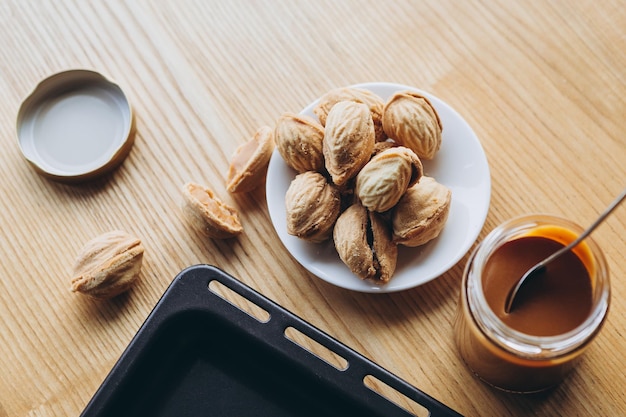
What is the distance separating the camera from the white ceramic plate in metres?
0.78

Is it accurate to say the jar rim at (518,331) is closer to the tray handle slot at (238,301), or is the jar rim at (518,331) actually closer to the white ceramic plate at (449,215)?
the white ceramic plate at (449,215)

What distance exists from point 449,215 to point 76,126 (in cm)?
47

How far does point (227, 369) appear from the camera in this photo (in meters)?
0.80

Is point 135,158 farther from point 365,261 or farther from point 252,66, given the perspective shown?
point 365,261

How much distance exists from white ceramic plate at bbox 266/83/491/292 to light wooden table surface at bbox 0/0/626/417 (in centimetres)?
4

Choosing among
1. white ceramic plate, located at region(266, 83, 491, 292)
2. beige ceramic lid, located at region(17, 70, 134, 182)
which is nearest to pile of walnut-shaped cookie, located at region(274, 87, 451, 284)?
white ceramic plate, located at region(266, 83, 491, 292)

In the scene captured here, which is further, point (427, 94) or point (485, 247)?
point (427, 94)

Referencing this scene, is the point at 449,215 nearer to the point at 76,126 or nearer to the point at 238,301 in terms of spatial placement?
the point at 238,301

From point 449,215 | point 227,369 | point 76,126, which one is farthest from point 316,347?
point 76,126

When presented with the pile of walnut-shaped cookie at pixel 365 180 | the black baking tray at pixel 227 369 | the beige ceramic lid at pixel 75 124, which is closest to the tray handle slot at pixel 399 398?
the black baking tray at pixel 227 369

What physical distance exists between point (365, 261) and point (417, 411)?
178 mm

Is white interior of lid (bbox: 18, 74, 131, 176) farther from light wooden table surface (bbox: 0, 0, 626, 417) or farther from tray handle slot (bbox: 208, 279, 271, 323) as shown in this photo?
tray handle slot (bbox: 208, 279, 271, 323)

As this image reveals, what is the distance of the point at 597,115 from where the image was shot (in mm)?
838

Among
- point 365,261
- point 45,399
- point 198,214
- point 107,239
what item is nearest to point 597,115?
point 365,261
